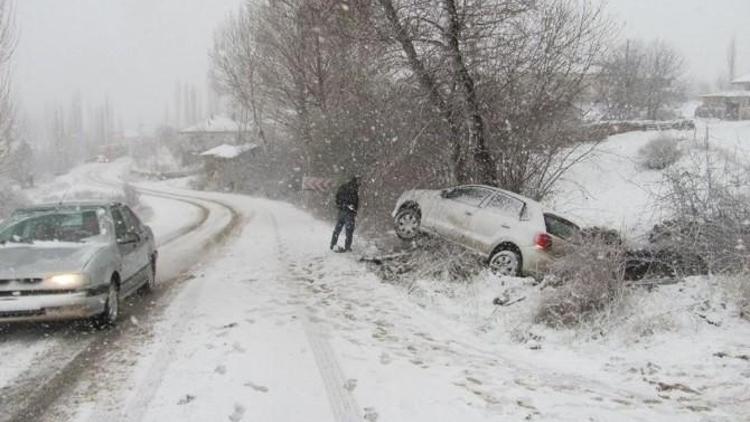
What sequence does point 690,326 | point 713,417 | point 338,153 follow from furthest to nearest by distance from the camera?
point 338,153, point 690,326, point 713,417

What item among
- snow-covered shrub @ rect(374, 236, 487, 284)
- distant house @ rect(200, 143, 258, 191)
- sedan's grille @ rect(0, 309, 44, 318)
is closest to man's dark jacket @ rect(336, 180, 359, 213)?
snow-covered shrub @ rect(374, 236, 487, 284)

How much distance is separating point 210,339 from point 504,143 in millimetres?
9510

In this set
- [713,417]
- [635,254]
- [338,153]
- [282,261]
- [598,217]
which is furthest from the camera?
[598,217]

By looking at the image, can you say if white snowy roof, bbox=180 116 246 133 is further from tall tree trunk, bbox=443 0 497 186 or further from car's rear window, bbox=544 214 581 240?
car's rear window, bbox=544 214 581 240

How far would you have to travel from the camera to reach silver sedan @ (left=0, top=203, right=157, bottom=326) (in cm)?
681

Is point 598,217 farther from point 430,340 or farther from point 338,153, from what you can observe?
point 430,340

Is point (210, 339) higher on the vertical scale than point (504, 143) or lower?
lower

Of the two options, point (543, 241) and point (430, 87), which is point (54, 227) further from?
point (430, 87)

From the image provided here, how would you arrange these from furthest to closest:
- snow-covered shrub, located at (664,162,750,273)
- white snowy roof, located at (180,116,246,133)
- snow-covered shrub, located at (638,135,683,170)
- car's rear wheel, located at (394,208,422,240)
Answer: white snowy roof, located at (180,116,246,133)
snow-covered shrub, located at (638,135,683,170)
car's rear wheel, located at (394,208,422,240)
snow-covered shrub, located at (664,162,750,273)

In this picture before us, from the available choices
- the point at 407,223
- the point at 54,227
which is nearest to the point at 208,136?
the point at 407,223

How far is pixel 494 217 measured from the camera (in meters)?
11.7

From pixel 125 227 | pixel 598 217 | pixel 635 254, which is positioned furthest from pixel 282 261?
pixel 598 217

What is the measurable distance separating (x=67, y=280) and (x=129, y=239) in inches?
78.0

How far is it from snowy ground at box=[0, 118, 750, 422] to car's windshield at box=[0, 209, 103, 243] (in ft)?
4.53
